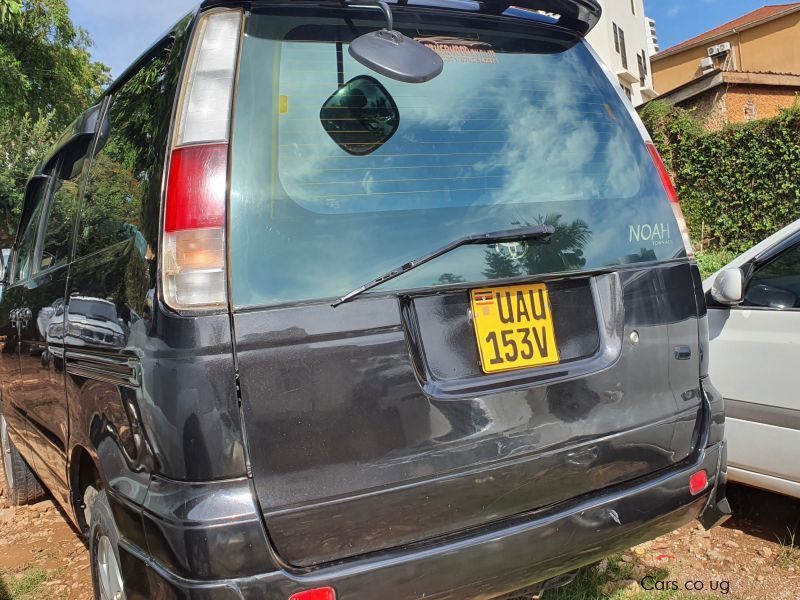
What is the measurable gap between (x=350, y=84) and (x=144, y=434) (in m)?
1.02

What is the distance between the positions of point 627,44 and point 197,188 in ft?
107

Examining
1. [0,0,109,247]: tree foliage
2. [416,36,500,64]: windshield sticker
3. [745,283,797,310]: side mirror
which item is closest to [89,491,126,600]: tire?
[416,36,500,64]: windshield sticker

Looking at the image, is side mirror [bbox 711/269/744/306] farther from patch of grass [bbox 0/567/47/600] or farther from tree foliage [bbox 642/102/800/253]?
tree foliage [bbox 642/102/800/253]

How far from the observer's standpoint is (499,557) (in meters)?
1.73

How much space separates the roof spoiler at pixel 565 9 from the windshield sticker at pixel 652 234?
713mm

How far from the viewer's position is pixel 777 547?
3.08 metres

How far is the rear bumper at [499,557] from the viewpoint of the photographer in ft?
5.01

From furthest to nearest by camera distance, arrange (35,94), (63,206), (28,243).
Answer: (35,94)
(28,243)
(63,206)

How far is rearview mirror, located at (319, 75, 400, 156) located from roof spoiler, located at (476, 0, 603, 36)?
1.71ft

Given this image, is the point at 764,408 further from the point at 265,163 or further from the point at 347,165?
the point at 265,163

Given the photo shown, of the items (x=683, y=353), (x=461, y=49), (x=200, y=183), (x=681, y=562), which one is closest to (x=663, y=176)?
(x=683, y=353)

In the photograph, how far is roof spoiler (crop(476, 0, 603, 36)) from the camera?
2070 mm

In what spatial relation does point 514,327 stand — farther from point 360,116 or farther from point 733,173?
point 733,173

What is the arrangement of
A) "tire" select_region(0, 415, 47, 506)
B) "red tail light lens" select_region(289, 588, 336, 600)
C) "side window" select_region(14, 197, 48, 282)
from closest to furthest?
1. "red tail light lens" select_region(289, 588, 336, 600)
2. "side window" select_region(14, 197, 48, 282)
3. "tire" select_region(0, 415, 47, 506)
